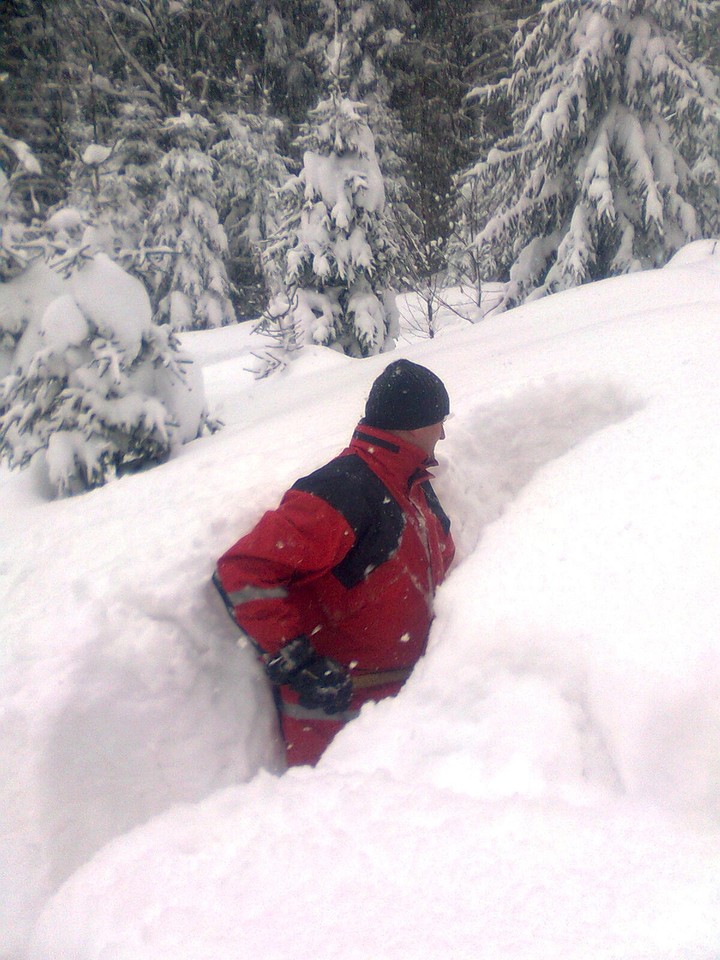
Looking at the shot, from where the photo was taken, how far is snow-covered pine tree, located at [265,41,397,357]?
9.33 metres

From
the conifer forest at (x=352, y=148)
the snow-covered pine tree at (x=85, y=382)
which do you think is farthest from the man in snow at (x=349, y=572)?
the conifer forest at (x=352, y=148)

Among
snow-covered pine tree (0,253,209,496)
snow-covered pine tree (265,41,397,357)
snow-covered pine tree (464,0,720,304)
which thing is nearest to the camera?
snow-covered pine tree (0,253,209,496)

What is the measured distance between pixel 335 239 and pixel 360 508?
27.6 feet

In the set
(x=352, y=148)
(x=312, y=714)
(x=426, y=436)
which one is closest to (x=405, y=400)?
(x=426, y=436)

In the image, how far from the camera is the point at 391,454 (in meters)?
2.26

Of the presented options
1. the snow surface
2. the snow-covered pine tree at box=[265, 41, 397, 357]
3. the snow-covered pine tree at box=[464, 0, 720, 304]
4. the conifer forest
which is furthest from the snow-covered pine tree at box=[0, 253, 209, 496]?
the snow-covered pine tree at box=[464, 0, 720, 304]

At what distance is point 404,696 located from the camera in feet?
5.81

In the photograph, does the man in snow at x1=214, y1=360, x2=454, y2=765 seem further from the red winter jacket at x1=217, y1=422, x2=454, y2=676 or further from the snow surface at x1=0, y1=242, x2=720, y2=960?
the snow surface at x1=0, y1=242, x2=720, y2=960

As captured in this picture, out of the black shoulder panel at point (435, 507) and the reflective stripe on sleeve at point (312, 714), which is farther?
the black shoulder panel at point (435, 507)

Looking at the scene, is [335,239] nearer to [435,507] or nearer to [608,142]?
[608,142]

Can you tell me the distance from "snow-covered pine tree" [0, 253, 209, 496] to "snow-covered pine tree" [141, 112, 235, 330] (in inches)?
506

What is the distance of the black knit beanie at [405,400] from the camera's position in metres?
2.24

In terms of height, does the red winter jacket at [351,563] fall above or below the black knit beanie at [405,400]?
below

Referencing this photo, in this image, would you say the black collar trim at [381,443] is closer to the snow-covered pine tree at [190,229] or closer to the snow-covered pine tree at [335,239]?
the snow-covered pine tree at [335,239]
